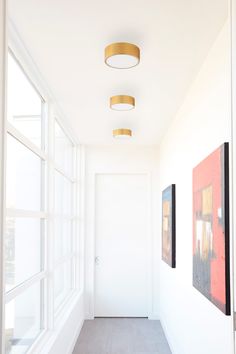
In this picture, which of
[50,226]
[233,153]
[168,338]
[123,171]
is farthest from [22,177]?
[123,171]

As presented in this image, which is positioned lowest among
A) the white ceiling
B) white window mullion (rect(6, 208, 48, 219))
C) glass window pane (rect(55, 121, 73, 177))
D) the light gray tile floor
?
the light gray tile floor

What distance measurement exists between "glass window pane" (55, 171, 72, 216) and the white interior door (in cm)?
74

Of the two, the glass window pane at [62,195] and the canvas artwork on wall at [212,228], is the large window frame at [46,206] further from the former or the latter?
the canvas artwork on wall at [212,228]

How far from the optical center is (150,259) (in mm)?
6070


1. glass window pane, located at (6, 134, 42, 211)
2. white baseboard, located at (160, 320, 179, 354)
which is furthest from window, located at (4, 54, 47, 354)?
white baseboard, located at (160, 320, 179, 354)

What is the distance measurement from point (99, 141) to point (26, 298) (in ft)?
10.6

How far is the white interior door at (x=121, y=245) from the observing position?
6.05 metres

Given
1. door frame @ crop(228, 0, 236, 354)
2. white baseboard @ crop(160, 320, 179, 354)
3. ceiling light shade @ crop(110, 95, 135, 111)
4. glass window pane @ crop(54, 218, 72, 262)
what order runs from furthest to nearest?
glass window pane @ crop(54, 218, 72, 262) → white baseboard @ crop(160, 320, 179, 354) → ceiling light shade @ crop(110, 95, 135, 111) → door frame @ crop(228, 0, 236, 354)

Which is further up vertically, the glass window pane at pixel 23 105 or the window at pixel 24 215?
the glass window pane at pixel 23 105

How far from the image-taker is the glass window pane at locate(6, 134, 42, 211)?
8.27ft

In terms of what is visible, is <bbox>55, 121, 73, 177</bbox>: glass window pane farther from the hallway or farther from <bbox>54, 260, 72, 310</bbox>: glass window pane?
<bbox>54, 260, 72, 310</bbox>: glass window pane

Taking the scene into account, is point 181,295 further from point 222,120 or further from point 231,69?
point 231,69

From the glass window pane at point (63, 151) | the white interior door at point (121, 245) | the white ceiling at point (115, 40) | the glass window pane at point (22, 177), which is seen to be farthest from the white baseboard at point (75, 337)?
the white ceiling at point (115, 40)

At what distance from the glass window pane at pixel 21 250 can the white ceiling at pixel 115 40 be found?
1107mm
